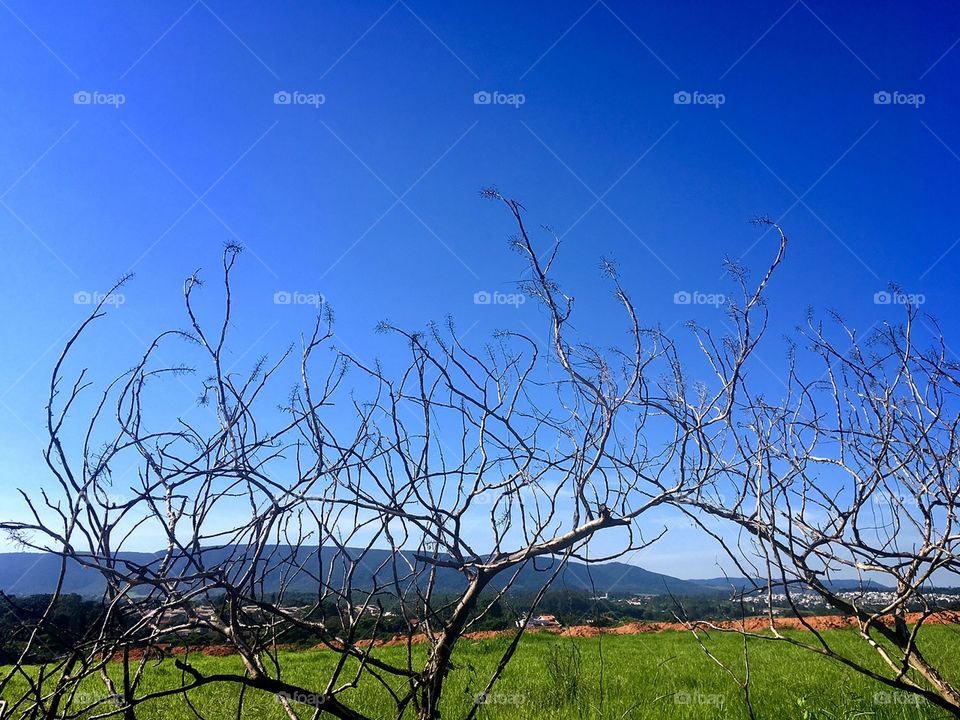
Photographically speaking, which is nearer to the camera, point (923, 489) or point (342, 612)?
point (342, 612)

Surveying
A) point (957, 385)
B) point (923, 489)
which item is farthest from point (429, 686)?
point (957, 385)

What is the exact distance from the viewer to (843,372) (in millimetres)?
3318

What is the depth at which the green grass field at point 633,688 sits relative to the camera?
15.0ft

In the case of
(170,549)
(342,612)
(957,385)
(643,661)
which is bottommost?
(643,661)

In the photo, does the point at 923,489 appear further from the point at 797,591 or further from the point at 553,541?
the point at 553,541

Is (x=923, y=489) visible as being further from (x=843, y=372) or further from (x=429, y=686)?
(x=429, y=686)

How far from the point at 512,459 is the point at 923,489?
1.96 metres

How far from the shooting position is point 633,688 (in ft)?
20.0

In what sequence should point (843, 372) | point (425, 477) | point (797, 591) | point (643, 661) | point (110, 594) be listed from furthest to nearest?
point (643, 661)
point (843, 372)
point (797, 591)
point (425, 477)
point (110, 594)

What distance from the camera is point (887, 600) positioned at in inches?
116

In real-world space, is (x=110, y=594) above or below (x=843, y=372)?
below

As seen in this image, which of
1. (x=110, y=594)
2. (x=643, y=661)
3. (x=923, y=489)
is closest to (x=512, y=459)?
(x=110, y=594)

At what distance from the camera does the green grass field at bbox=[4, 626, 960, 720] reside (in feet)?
15.0

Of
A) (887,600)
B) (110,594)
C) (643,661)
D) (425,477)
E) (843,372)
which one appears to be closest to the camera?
(110,594)
